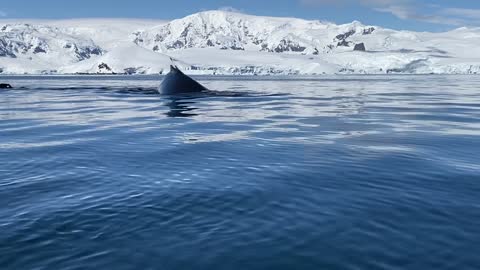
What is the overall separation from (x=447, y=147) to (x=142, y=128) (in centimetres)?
878

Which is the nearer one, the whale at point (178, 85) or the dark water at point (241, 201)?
the dark water at point (241, 201)

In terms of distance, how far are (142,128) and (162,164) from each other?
20.8 ft

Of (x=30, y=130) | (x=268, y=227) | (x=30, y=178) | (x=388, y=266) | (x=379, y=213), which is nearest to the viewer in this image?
(x=388, y=266)

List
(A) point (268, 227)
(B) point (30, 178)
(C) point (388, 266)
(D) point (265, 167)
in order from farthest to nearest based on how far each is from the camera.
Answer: (D) point (265, 167)
(B) point (30, 178)
(A) point (268, 227)
(C) point (388, 266)

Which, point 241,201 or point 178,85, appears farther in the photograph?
point 178,85

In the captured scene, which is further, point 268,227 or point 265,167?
point 265,167

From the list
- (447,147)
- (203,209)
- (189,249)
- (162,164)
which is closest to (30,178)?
(162,164)

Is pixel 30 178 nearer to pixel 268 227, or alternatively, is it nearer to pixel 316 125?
pixel 268 227

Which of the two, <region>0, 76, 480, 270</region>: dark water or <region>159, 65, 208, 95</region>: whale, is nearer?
<region>0, 76, 480, 270</region>: dark water

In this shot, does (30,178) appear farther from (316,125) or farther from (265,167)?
(316,125)

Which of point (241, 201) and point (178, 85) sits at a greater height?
point (178, 85)

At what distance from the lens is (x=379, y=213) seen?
229 inches

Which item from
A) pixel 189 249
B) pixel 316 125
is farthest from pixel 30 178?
pixel 316 125

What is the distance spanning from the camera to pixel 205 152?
10.5 meters
